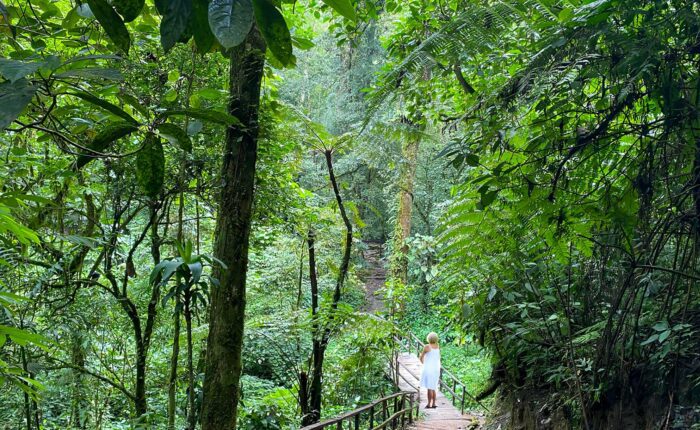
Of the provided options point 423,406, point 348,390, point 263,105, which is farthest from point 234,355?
point 423,406

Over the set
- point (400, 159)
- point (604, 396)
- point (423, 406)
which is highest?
point (400, 159)

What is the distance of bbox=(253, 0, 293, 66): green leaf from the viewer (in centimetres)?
85

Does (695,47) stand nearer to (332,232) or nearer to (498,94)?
(498,94)

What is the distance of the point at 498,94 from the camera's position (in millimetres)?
2344

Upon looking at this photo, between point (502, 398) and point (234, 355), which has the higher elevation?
point (234, 355)

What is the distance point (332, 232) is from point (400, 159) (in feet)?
7.11

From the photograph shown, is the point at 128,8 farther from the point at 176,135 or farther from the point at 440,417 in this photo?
the point at 440,417

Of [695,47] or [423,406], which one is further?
[423,406]

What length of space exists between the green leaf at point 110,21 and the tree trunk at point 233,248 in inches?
80.8

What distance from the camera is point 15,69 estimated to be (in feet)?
2.63

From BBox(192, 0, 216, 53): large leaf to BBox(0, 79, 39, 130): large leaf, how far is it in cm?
30

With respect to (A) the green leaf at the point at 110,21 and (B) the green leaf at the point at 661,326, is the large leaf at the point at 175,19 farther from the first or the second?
(B) the green leaf at the point at 661,326

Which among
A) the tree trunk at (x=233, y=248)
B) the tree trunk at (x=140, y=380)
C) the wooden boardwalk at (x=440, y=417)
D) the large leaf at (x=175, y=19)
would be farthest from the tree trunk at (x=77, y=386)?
the wooden boardwalk at (x=440, y=417)

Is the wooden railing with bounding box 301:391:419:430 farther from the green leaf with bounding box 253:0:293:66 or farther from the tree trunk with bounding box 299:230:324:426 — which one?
the green leaf with bounding box 253:0:293:66
